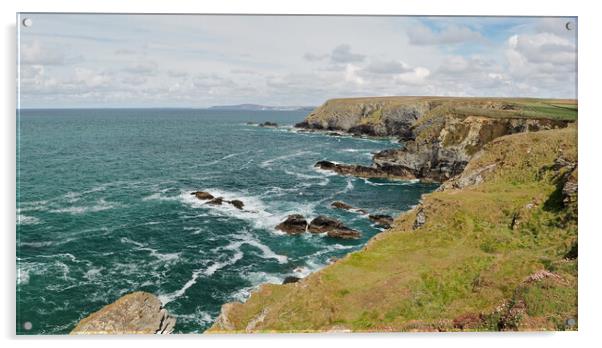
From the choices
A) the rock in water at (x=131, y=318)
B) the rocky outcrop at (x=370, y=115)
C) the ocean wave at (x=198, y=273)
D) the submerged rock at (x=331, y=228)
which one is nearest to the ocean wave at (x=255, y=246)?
the ocean wave at (x=198, y=273)

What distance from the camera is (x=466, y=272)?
47.3 feet

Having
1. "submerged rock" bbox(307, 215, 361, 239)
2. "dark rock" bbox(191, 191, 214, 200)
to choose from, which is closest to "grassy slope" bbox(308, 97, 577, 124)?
"submerged rock" bbox(307, 215, 361, 239)

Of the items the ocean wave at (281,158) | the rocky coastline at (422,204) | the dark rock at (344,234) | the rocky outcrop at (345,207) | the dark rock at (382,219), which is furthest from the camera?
the ocean wave at (281,158)

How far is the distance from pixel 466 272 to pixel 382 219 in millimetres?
21976

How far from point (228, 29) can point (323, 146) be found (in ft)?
217

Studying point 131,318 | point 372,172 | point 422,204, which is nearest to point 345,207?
point 372,172

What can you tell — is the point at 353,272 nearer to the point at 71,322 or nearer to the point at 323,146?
A: the point at 71,322

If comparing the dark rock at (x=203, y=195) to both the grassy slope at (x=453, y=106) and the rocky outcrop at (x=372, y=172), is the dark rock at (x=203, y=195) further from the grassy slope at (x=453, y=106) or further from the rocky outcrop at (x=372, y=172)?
the rocky outcrop at (x=372, y=172)

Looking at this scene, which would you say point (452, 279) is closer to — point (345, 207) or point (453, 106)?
point (345, 207)

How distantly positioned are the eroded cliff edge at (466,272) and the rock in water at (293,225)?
12605mm

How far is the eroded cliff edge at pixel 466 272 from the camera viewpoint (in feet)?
41.7

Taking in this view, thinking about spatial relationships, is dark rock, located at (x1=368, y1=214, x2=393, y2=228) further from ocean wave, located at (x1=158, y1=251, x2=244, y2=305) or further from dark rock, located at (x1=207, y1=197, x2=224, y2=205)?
ocean wave, located at (x1=158, y1=251, x2=244, y2=305)
